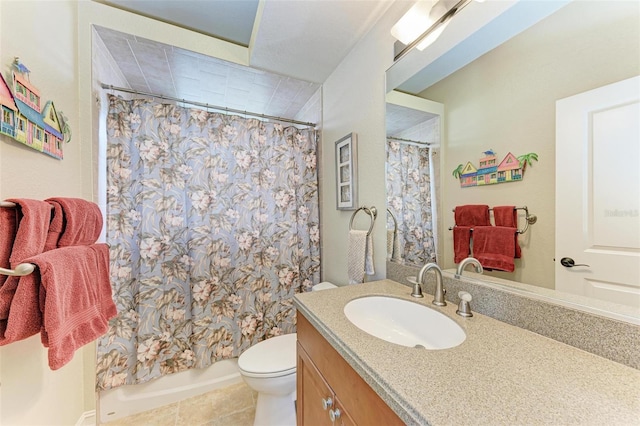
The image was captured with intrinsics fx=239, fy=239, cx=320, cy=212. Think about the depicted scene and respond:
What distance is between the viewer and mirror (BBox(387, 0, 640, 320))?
2.01 feet

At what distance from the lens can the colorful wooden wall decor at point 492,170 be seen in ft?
2.52

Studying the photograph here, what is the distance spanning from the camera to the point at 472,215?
94 centimetres

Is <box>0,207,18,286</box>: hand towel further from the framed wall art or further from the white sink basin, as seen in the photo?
the framed wall art

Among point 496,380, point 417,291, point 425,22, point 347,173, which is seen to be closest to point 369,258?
point 417,291

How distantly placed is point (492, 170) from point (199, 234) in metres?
1.68

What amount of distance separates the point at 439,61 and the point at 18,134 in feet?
5.40

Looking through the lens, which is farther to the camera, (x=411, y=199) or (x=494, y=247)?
(x=411, y=199)

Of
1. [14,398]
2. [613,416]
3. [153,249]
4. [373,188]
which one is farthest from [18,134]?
[613,416]

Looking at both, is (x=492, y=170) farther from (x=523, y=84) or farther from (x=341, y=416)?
(x=341, y=416)

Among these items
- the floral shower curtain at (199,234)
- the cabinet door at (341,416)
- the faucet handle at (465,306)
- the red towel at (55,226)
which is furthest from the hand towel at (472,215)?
the red towel at (55,226)

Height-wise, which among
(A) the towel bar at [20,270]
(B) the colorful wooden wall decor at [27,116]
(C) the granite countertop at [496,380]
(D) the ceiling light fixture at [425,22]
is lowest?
(C) the granite countertop at [496,380]

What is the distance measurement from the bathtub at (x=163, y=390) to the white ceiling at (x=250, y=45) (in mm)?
2118

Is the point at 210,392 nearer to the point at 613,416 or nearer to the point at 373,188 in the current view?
the point at 373,188

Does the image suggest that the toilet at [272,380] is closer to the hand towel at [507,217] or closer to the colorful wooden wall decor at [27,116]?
the hand towel at [507,217]
